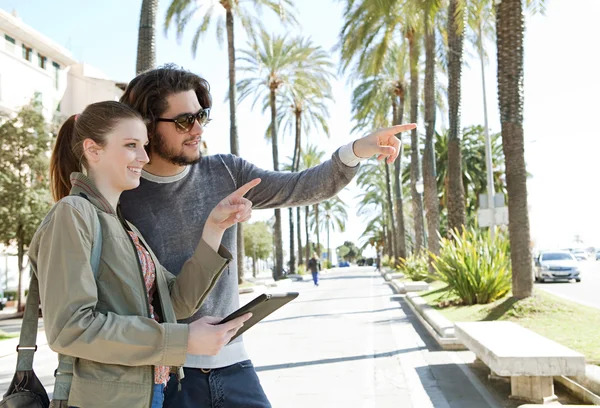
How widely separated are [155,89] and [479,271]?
12.0 m

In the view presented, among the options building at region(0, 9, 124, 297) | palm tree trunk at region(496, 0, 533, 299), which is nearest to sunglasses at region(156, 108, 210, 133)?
palm tree trunk at region(496, 0, 533, 299)

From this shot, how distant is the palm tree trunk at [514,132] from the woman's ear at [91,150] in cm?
1068

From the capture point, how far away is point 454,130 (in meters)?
21.1

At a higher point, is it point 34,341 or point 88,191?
point 88,191

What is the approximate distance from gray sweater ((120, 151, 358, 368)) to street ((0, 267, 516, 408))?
14.4 feet

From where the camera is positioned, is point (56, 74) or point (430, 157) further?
point (56, 74)

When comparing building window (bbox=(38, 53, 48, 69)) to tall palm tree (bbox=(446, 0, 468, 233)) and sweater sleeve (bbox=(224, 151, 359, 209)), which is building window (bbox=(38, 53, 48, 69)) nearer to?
tall palm tree (bbox=(446, 0, 468, 233))

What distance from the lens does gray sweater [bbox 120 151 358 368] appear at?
2334 millimetres

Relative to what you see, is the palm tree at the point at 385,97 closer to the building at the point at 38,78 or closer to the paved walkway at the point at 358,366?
the building at the point at 38,78

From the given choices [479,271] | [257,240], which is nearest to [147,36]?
[479,271]

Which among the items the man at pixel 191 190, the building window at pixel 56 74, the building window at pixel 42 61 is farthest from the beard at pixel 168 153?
the building window at pixel 56 74

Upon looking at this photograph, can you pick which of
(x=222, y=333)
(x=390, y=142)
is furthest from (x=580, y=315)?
(x=222, y=333)

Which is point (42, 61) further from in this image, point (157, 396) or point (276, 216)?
point (157, 396)

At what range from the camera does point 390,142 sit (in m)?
2.36
